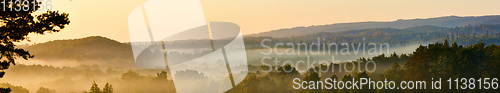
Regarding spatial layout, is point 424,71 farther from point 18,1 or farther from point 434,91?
point 18,1

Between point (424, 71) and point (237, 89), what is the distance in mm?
57857

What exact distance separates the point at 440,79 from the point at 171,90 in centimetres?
9947

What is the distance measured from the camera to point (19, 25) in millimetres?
21375

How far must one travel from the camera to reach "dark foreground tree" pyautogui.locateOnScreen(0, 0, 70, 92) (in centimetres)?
2091

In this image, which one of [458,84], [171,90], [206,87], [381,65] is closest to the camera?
[458,84]

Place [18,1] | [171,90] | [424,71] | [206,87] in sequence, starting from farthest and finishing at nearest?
[206,87]
[171,90]
[424,71]
[18,1]

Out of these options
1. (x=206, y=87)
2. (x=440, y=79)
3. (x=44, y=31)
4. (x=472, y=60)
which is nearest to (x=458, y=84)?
(x=440, y=79)

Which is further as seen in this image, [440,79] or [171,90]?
[171,90]

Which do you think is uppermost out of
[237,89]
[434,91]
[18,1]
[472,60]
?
[18,1]

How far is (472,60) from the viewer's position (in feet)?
204

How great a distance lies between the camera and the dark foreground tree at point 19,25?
2091 centimetres

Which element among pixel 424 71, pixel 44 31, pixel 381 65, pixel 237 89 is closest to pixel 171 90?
pixel 237 89

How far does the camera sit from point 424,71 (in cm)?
6278

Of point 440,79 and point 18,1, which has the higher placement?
point 18,1
